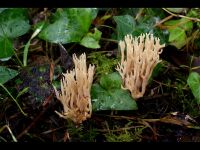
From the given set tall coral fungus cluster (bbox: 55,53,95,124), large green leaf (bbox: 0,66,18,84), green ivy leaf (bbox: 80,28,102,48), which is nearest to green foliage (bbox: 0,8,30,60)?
large green leaf (bbox: 0,66,18,84)

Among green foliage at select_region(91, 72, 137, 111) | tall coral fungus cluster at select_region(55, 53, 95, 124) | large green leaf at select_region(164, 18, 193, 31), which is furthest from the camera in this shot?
large green leaf at select_region(164, 18, 193, 31)

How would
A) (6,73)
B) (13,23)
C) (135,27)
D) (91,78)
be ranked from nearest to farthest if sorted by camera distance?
(91,78) < (6,73) < (135,27) < (13,23)

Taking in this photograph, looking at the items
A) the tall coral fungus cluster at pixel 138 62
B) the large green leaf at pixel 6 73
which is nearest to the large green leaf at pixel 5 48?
the large green leaf at pixel 6 73

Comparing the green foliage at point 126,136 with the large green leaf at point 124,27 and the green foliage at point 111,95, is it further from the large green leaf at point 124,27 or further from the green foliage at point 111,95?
the large green leaf at point 124,27

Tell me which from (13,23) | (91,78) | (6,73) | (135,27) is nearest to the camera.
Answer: (91,78)

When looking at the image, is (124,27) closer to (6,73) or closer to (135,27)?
(135,27)

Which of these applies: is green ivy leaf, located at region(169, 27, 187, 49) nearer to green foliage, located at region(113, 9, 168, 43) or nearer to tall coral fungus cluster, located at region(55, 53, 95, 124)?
green foliage, located at region(113, 9, 168, 43)

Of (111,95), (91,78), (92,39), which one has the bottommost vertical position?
(111,95)

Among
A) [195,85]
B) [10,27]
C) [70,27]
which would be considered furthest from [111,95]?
[10,27]
